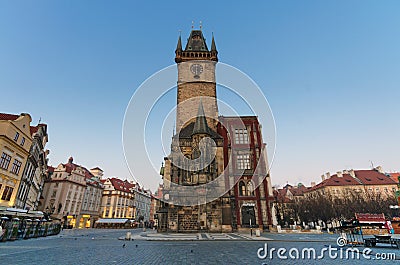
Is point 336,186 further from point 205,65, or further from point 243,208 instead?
point 205,65

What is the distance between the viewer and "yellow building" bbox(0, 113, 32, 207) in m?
25.4

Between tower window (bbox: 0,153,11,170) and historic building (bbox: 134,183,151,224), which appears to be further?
historic building (bbox: 134,183,151,224)

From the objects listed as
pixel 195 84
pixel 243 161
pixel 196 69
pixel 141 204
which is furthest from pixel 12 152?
pixel 141 204

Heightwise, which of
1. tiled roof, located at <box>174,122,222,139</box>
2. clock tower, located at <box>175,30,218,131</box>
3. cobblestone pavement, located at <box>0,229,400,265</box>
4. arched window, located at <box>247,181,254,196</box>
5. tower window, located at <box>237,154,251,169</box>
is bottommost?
cobblestone pavement, located at <box>0,229,400,265</box>

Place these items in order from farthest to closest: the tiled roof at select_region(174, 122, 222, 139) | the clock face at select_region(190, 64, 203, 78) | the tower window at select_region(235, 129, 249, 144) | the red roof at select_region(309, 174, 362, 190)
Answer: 1. the red roof at select_region(309, 174, 362, 190)
2. the clock face at select_region(190, 64, 203, 78)
3. the tower window at select_region(235, 129, 249, 144)
4. the tiled roof at select_region(174, 122, 222, 139)

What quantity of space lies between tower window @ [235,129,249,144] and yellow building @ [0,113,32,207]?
97.6 ft

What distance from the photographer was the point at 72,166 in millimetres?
58156

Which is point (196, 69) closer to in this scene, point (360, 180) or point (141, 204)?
point (360, 180)

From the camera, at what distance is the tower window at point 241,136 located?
34.9 m

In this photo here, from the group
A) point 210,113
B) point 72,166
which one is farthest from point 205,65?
point 72,166

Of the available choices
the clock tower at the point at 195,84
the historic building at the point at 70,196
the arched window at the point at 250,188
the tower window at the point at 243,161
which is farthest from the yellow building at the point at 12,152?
the arched window at the point at 250,188

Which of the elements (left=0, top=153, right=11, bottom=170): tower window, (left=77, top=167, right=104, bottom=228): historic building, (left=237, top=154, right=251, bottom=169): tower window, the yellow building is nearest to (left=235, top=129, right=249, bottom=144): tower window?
(left=237, top=154, right=251, bottom=169): tower window

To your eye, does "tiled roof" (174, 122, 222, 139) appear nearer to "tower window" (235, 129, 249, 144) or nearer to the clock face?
"tower window" (235, 129, 249, 144)

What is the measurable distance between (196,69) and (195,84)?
10.6 feet
